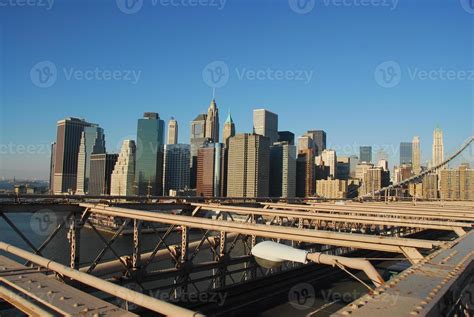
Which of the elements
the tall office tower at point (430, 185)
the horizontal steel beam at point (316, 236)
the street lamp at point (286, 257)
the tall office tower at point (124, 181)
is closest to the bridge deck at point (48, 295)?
the street lamp at point (286, 257)

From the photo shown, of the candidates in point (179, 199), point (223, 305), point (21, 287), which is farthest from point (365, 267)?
point (179, 199)

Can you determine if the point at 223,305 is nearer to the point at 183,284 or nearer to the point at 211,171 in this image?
the point at 183,284

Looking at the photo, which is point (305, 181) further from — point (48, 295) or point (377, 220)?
point (48, 295)

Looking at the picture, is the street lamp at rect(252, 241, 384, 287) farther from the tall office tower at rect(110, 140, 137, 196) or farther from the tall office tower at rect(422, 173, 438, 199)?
the tall office tower at rect(110, 140, 137, 196)

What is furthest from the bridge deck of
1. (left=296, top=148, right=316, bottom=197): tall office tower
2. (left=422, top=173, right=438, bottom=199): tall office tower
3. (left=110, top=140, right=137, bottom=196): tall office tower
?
(left=110, top=140, right=137, bottom=196): tall office tower

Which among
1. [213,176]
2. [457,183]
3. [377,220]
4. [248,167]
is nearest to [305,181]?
[248,167]
